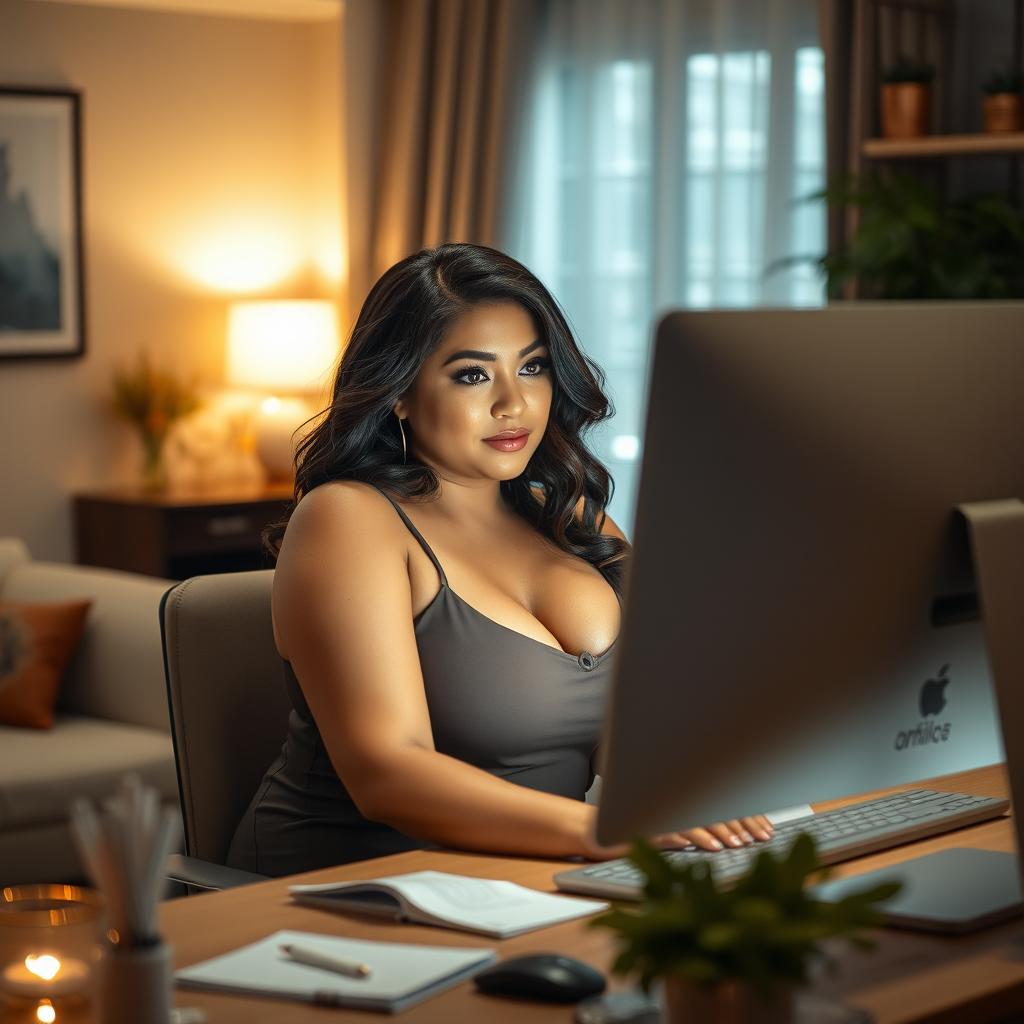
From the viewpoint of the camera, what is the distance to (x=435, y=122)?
580 centimetres

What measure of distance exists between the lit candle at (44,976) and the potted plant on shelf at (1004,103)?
12.3 ft

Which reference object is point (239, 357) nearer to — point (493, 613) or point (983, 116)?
point (983, 116)

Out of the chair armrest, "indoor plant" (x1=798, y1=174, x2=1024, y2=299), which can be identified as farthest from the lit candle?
"indoor plant" (x1=798, y1=174, x2=1024, y2=299)

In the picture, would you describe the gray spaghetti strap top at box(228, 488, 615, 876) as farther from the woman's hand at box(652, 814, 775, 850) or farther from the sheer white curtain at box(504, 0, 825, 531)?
the sheer white curtain at box(504, 0, 825, 531)

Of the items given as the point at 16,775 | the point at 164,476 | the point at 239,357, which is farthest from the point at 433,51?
the point at 16,775

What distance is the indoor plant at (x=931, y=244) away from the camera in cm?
418

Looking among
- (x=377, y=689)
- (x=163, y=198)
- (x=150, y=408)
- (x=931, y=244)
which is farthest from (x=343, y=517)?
(x=163, y=198)

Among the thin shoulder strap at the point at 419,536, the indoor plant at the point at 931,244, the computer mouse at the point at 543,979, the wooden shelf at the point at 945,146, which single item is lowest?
the computer mouse at the point at 543,979

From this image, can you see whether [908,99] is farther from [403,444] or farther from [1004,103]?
[403,444]

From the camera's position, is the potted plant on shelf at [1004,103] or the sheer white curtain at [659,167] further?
the sheer white curtain at [659,167]

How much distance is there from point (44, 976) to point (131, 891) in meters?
0.10

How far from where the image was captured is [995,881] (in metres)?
1.49

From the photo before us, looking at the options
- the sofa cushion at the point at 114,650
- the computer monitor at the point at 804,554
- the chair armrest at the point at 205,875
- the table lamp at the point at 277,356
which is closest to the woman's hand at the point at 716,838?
the computer monitor at the point at 804,554

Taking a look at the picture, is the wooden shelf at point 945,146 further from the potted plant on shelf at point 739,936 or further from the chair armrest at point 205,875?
the potted plant on shelf at point 739,936
